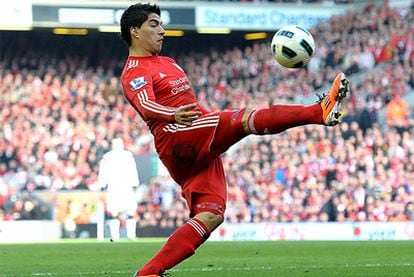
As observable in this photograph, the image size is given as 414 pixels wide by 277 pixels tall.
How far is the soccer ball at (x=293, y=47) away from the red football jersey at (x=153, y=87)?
761 millimetres

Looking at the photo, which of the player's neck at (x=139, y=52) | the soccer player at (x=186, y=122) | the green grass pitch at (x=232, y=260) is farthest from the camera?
the green grass pitch at (x=232, y=260)

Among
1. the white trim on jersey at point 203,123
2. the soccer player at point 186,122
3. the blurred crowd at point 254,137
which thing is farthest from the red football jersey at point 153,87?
the blurred crowd at point 254,137

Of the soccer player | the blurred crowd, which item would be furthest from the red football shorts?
the blurred crowd

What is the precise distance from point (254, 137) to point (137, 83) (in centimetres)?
2213

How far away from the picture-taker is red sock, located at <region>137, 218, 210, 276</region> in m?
7.82

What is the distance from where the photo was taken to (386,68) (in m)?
29.8

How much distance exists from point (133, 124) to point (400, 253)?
1727 cm

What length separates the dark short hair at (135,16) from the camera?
8414 millimetres

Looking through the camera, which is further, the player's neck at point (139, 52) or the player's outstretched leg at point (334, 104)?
the player's neck at point (139, 52)

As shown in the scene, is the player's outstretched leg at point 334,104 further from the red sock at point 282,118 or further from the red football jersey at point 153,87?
the red football jersey at point 153,87

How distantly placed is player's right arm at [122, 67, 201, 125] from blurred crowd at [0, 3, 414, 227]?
1628 centimetres

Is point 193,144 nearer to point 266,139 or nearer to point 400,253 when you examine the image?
point 400,253

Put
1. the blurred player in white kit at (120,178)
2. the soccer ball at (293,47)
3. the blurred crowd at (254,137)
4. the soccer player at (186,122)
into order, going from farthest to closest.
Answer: the blurred crowd at (254,137) → the blurred player in white kit at (120,178) → the soccer ball at (293,47) → the soccer player at (186,122)

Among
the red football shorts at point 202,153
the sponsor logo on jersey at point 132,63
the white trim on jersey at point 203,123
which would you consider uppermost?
the sponsor logo on jersey at point 132,63
